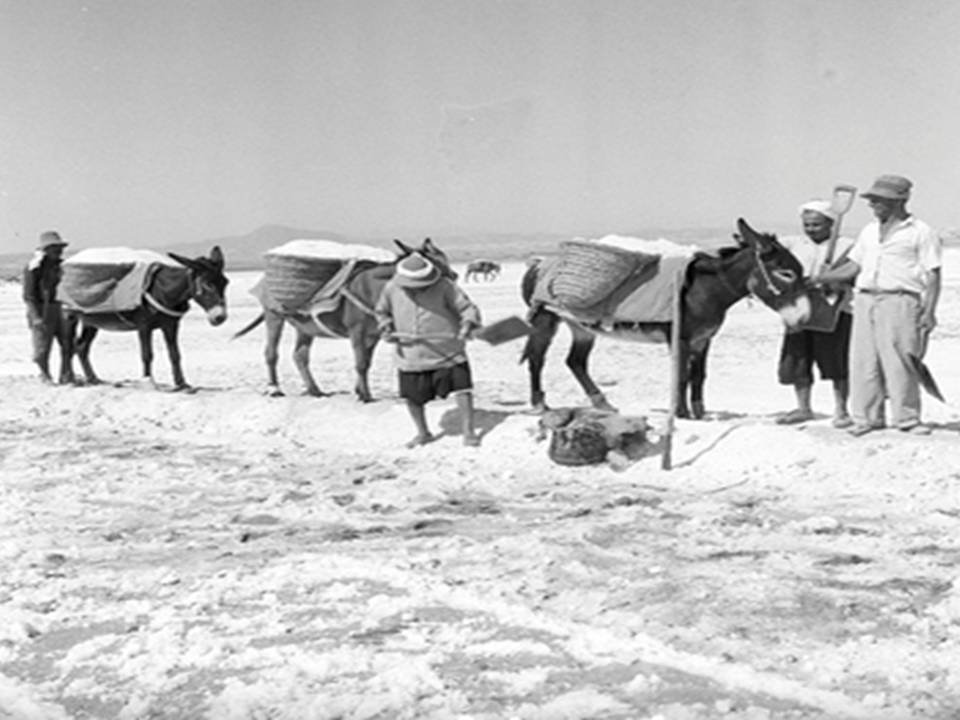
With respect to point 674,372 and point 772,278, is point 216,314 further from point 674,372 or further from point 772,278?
point 772,278

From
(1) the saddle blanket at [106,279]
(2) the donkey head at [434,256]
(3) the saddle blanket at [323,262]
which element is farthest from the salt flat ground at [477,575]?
(1) the saddle blanket at [106,279]

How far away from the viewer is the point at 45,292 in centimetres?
1511

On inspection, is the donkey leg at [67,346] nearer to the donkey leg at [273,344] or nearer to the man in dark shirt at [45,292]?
the man in dark shirt at [45,292]

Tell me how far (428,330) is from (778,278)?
9.43 ft

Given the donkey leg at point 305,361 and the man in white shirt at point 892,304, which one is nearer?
the man in white shirt at point 892,304

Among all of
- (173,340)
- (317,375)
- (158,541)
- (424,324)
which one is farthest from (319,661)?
(317,375)

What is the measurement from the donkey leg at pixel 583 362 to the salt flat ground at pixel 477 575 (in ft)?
2.47

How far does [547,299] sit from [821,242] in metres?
2.56

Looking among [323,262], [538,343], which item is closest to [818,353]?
[538,343]

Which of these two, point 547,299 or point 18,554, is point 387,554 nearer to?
point 18,554

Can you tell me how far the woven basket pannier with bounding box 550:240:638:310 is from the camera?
992 centimetres

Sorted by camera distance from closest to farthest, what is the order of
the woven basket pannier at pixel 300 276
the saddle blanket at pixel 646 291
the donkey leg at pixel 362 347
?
the saddle blanket at pixel 646 291 < the donkey leg at pixel 362 347 < the woven basket pannier at pixel 300 276

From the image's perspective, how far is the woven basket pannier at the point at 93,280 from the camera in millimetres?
14133

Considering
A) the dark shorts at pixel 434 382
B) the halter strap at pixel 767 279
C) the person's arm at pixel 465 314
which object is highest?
the halter strap at pixel 767 279
